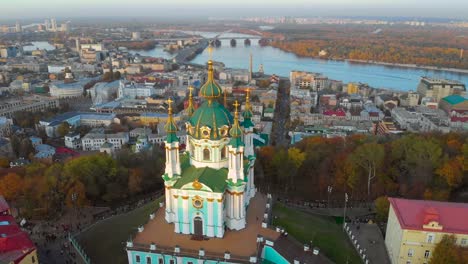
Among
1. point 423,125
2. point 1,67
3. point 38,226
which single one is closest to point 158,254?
point 38,226

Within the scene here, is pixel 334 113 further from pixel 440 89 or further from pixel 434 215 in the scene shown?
pixel 434 215

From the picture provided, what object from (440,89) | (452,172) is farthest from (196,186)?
(440,89)

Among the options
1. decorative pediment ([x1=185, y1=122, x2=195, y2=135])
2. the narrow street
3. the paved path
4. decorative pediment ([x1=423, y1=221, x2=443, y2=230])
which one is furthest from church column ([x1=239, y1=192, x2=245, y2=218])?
the narrow street

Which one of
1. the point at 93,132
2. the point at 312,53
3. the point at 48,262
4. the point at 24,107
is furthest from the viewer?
the point at 312,53

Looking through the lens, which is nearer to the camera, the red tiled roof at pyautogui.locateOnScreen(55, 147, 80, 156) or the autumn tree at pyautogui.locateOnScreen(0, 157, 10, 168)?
A: the autumn tree at pyautogui.locateOnScreen(0, 157, 10, 168)

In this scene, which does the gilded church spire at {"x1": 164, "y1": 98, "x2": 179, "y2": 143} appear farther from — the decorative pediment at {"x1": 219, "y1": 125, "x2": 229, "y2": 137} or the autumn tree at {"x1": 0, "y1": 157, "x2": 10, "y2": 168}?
the autumn tree at {"x1": 0, "y1": 157, "x2": 10, "y2": 168}

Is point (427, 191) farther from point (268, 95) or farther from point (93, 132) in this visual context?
point (268, 95)

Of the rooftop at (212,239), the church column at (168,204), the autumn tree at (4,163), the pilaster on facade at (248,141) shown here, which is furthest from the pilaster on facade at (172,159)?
the autumn tree at (4,163)
